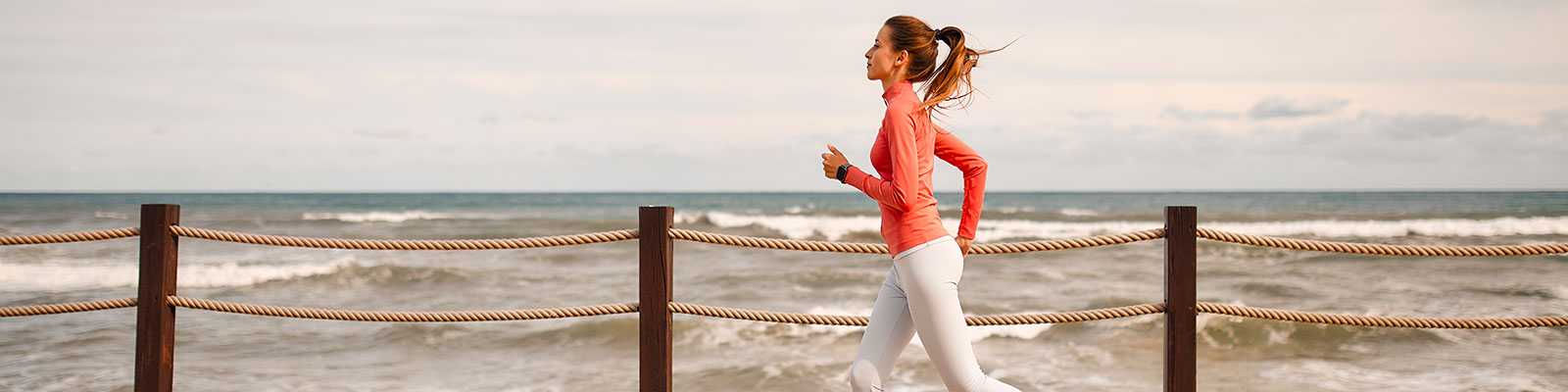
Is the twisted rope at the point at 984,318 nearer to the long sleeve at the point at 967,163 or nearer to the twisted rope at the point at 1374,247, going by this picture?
the twisted rope at the point at 1374,247

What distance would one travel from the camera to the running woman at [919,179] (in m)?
2.01

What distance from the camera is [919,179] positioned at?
208cm

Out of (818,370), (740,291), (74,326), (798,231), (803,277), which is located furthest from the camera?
(798,231)

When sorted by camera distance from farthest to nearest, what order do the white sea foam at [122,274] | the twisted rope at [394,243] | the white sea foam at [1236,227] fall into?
the white sea foam at [1236,227]
the white sea foam at [122,274]
the twisted rope at [394,243]

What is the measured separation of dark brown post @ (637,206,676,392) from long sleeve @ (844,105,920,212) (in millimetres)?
1087

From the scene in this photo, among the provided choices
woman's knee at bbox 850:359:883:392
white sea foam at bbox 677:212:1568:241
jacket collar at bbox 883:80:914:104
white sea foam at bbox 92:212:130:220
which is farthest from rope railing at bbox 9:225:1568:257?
white sea foam at bbox 92:212:130:220

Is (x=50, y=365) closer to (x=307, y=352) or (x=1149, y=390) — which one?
(x=307, y=352)

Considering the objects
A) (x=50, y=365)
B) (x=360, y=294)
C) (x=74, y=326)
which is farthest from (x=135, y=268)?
(x=50, y=365)

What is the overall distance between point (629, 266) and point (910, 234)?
9688 mm

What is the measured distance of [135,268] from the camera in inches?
470

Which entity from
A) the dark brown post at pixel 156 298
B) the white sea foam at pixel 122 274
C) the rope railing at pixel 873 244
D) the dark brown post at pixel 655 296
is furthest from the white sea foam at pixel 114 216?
the dark brown post at pixel 655 296

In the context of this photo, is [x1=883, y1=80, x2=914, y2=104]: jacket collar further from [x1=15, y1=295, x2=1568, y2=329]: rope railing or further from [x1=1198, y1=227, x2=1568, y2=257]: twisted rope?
[x1=1198, y1=227, x2=1568, y2=257]: twisted rope

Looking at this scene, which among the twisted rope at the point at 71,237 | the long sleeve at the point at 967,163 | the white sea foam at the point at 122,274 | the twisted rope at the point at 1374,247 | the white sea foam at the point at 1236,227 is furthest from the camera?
the white sea foam at the point at 1236,227

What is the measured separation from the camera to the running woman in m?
2.01
